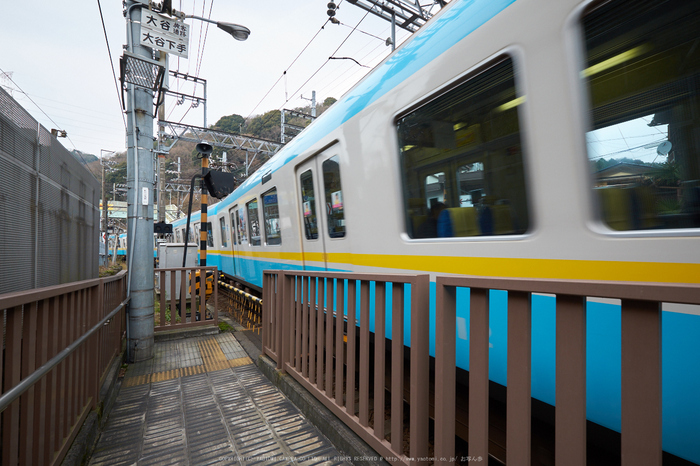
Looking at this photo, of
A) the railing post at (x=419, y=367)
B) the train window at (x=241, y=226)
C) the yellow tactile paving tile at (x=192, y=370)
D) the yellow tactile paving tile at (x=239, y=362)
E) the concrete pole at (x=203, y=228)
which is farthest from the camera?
the concrete pole at (x=203, y=228)

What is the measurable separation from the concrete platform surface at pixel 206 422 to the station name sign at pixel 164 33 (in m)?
3.67

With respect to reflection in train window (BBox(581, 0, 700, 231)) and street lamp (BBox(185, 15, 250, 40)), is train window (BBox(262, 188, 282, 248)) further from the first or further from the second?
reflection in train window (BBox(581, 0, 700, 231))

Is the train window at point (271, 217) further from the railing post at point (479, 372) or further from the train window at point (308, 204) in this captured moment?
the railing post at point (479, 372)

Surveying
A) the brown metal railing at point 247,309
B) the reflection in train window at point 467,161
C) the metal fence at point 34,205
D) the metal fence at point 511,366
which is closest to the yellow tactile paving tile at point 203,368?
the metal fence at point 34,205

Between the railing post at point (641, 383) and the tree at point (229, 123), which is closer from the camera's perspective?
the railing post at point (641, 383)

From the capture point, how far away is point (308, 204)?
13.6 feet

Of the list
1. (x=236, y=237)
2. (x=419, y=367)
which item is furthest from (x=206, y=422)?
(x=236, y=237)

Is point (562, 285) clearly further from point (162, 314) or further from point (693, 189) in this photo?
point (162, 314)

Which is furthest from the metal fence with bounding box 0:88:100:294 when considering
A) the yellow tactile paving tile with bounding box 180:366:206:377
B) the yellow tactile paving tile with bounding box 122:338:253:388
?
the yellow tactile paving tile with bounding box 180:366:206:377

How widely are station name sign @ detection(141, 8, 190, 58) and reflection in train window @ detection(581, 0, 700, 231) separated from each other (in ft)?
14.1

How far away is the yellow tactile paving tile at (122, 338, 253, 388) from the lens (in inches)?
142

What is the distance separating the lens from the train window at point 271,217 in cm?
520

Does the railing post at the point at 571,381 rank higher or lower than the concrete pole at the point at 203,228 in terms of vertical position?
lower

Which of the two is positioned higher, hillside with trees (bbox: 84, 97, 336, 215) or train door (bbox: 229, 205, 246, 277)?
hillside with trees (bbox: 84, 97, 336, 215)
